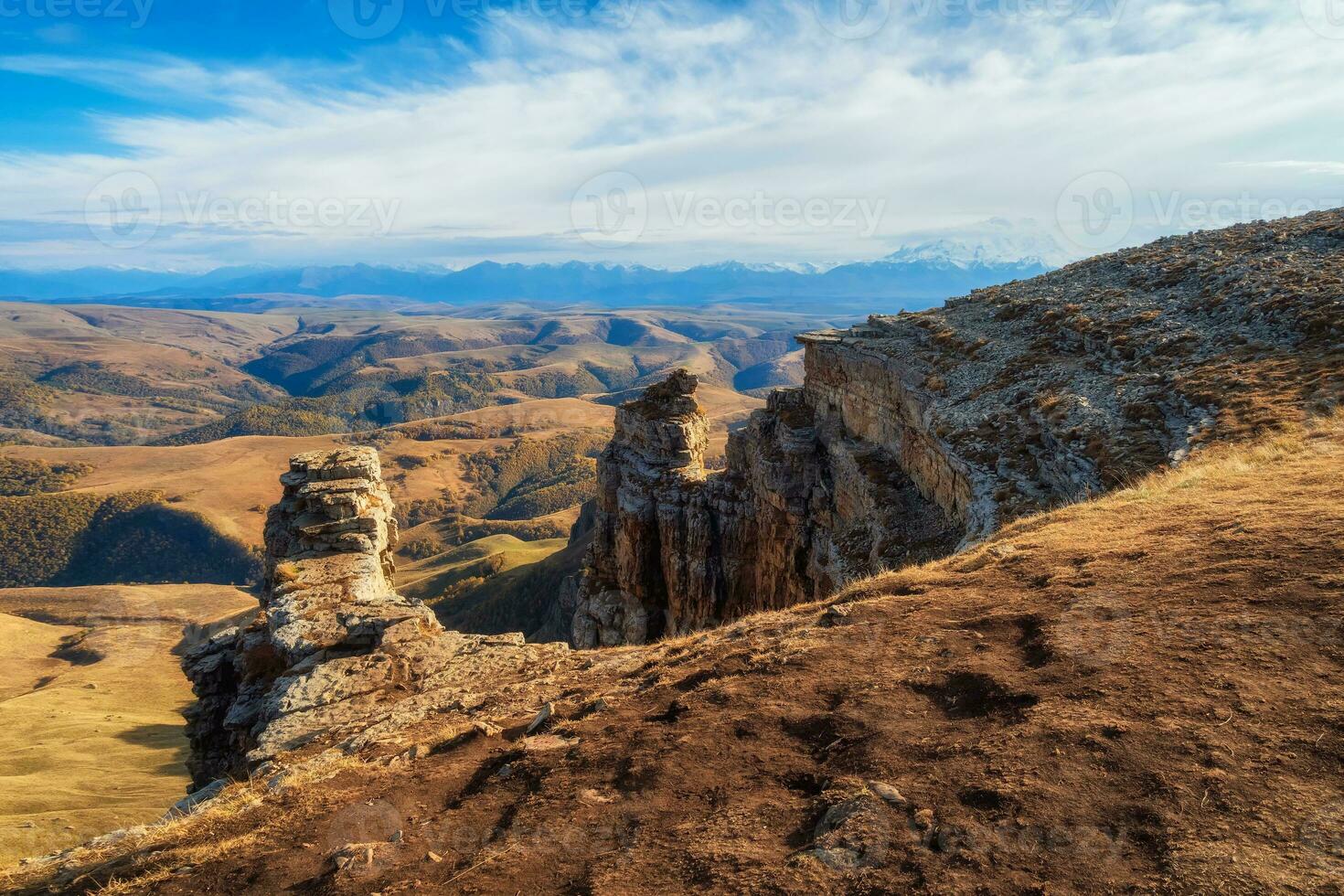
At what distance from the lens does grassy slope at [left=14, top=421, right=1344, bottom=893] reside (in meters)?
7.48

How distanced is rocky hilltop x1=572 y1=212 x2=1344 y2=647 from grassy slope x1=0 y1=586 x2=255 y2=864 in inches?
1178

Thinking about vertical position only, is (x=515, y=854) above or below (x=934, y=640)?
below

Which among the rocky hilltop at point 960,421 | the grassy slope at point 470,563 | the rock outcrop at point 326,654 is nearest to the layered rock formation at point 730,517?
the rocky hilltop at point 960,421

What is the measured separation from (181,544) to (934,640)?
235 m

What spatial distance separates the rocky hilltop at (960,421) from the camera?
80.6 feet

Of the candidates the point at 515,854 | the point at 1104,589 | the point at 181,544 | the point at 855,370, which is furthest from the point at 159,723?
the point at 181,544

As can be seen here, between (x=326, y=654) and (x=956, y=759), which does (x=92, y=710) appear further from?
(x=956, y=759)

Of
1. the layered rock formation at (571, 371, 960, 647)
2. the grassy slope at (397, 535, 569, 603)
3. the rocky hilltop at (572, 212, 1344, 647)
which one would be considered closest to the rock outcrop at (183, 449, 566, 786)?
the rocky hilltop at (572, 212, 1344, 647)

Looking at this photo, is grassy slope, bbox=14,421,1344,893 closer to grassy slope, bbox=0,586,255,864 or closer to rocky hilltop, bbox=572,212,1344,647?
rocky hilltop, bbox=572,212,1344,647

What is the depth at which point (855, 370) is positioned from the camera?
138ft

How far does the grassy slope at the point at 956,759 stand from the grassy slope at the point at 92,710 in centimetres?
1312

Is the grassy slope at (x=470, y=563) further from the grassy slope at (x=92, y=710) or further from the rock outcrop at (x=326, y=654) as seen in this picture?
the rock outcrop at (x=326, y=654)

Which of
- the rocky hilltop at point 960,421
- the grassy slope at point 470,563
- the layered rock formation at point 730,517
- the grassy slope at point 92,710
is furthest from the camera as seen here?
the grassy slope at point 470,563

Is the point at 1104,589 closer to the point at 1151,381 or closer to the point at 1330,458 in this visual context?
the point at 1330,458
